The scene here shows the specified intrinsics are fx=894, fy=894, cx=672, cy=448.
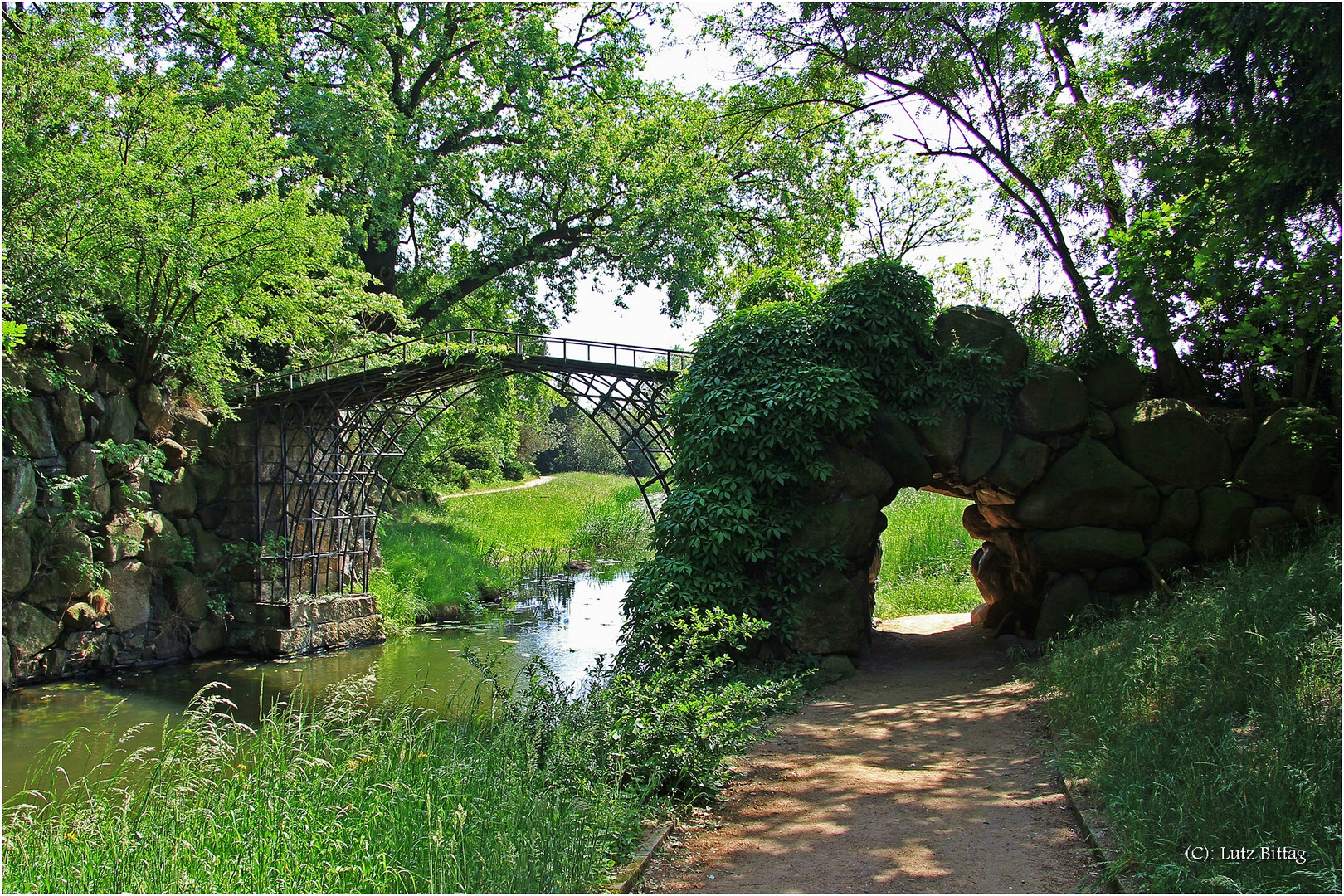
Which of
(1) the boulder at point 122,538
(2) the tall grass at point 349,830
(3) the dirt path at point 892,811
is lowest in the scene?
(3) the dirt path at point 892,811

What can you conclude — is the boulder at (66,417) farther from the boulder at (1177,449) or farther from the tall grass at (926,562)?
the boulder at (1177,449)

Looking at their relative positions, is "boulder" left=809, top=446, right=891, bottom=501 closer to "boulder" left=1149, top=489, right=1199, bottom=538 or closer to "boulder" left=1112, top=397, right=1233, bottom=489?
"boulder" left=1112, top=397, right=1233, bottom=489

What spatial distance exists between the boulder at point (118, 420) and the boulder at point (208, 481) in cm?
171

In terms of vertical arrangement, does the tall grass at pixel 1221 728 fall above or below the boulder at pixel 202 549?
below

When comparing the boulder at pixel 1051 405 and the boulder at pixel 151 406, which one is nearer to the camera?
the boulder at pixel 1051 405

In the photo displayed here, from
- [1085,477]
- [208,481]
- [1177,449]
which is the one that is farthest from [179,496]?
[1177,449]

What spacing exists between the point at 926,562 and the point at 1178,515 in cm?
736

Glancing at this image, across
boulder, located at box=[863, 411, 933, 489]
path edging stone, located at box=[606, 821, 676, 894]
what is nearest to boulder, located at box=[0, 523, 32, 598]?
path edging stone, located at box=[606, 821, 676, 894]

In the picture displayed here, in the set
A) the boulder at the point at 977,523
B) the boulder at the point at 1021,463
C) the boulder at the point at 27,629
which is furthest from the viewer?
the boulder at the point at 977,523

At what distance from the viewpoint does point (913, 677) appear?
948cm

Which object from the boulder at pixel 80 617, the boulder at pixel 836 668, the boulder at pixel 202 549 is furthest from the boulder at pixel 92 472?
the boulder at pixel 836 668

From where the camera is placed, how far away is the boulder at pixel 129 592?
42.5 ft

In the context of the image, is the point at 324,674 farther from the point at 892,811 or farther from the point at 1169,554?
the point at 1169,554

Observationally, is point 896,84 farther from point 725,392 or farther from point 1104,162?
point 725,392
